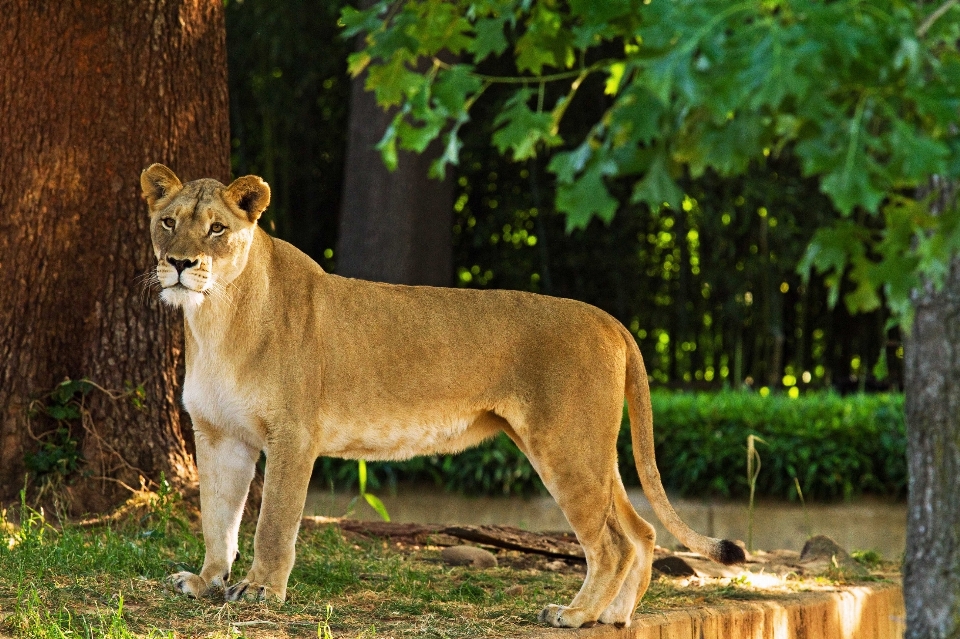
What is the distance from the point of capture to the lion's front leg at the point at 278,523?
12.1ft

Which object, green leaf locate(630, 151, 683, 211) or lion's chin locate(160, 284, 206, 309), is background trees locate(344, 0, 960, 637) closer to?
green leaf locate(630, 151, 683, 211)

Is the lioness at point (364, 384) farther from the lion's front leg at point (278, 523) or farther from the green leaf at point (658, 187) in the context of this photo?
the green leaf at point (658, 187)

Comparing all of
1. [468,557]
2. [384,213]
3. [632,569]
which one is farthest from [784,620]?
[384,213]

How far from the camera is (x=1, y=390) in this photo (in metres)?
4.72

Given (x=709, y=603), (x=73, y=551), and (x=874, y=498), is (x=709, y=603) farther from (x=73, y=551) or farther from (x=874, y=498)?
(x=874, y=498)

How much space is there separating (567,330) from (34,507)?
2272mm

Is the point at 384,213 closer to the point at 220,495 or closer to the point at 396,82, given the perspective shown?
the point at 220,495

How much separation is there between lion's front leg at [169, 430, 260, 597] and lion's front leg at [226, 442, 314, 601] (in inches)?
9.1

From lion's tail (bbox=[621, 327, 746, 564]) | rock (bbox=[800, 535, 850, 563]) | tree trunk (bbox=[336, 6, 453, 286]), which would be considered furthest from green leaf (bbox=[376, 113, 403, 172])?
tree trunk (bbox=[336, 6, 453, 286])

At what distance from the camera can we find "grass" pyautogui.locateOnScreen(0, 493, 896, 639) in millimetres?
3389

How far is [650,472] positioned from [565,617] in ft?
2.05

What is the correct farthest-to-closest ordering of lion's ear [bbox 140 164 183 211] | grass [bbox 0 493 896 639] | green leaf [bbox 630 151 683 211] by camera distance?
lion's ear [bbox 140 164 183 211], grass [bbox 0 493 896 639], green leaf [bbox 630 151 683 211]

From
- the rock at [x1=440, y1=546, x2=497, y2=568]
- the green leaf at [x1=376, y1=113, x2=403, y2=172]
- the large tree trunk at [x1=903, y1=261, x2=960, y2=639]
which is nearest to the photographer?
the green leaf at [x1=376, y1=113, x2=403, y2=172]

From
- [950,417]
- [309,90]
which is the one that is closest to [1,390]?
[950,417]
